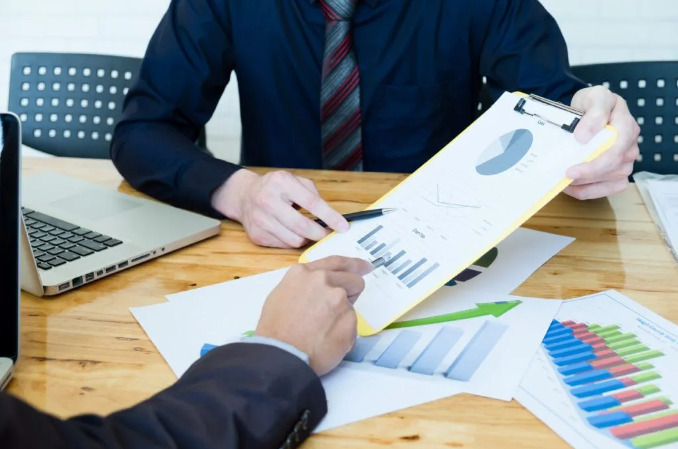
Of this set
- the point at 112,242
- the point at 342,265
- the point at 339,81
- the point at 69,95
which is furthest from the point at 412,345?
the point at 69,95

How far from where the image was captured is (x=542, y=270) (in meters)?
1.01

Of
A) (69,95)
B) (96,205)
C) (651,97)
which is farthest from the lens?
(69,95)

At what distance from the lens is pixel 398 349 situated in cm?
79

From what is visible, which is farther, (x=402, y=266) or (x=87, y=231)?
(x=87, y=231)

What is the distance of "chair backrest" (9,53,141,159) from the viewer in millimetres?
1814

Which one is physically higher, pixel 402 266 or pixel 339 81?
pixel 339 81

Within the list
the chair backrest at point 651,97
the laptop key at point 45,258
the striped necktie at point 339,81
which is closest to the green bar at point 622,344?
the laptop key at point 45,258

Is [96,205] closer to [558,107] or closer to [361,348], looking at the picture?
[361,348]

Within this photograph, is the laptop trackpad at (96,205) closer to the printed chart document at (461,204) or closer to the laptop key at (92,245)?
the laptop key at (92,245)

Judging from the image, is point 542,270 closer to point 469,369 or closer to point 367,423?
point 469,369

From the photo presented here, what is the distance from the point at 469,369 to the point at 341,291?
15 centimetres

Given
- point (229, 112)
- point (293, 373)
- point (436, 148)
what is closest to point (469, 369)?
point (293, 373)

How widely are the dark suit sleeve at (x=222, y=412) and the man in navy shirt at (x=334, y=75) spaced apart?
2.28 ft

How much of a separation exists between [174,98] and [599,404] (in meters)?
1.04
